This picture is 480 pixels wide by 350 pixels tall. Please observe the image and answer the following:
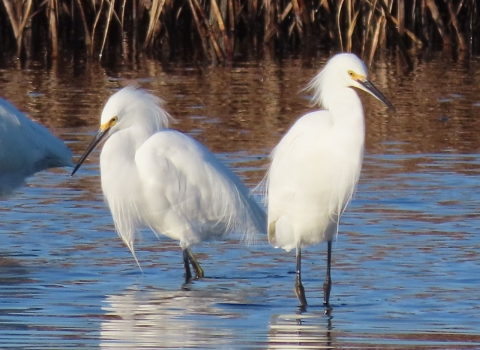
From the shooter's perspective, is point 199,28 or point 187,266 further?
point 199,28

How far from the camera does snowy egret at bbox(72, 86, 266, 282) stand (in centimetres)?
760

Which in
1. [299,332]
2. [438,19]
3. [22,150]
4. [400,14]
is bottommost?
[299,332]

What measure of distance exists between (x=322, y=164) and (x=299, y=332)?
1116 millimetres

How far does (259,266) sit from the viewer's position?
25.1ft

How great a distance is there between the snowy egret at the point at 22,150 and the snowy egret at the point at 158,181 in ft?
6.46

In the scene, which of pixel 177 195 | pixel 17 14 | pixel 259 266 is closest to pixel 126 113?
pixel 177 195

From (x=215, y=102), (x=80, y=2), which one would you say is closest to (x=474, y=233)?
(x=215, y=102)

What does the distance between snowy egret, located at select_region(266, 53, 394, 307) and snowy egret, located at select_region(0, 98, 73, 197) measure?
3148mm

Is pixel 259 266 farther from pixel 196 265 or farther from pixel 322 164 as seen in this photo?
pixel 322 164

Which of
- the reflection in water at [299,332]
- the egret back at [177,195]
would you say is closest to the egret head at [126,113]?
the egret back at [177,195]

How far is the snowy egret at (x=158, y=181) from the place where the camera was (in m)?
7.60

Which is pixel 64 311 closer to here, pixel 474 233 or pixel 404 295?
pixel 404 295

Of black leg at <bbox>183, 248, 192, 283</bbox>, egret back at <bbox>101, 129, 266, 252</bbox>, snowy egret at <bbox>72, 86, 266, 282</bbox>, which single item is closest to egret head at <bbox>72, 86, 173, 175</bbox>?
snowy egret at <bbox>72, 86, 266, 282</bbox>

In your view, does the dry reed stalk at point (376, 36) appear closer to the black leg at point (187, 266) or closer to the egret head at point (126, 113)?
the egret head at point (126, 113)
